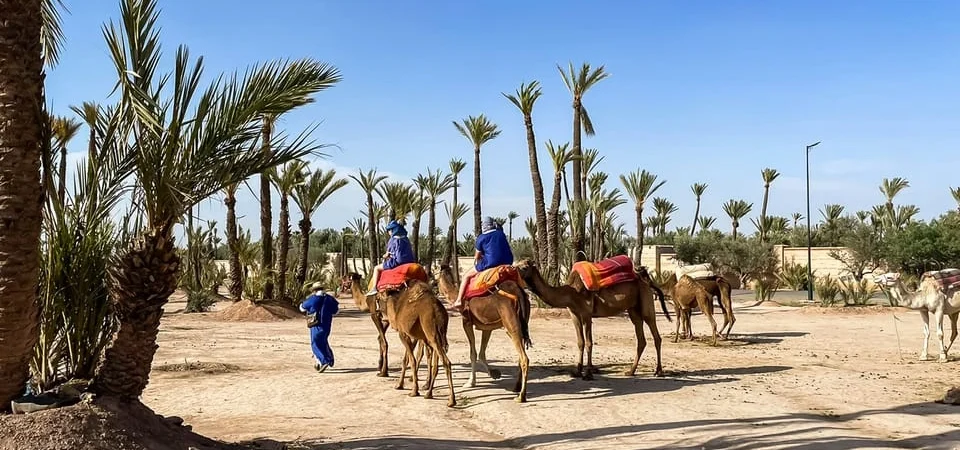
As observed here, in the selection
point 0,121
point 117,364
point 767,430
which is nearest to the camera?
point 0,121


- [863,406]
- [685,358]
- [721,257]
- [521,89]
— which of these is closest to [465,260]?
[721,257]

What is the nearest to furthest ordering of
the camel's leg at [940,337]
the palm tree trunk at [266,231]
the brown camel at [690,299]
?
the camel's leg at [940,337]
the brown camel at [690,299]
the palm tree trunk at [266,231]

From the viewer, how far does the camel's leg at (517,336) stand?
8.97 m

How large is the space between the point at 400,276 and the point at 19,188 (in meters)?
5.62

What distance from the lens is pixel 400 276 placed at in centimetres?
1041

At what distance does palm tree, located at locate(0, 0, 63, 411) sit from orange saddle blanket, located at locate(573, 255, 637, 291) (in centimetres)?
739

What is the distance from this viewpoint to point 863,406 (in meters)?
8.91

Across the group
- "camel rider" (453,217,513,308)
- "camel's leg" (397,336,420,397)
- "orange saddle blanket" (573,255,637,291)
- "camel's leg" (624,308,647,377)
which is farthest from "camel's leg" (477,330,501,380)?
"camel's leg" (624,308,647,377)

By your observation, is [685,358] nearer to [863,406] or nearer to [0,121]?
[863,406]

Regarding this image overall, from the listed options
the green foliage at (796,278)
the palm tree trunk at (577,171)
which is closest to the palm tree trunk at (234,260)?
the palm tree trunk at (577,171)

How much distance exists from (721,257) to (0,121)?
1937 inches

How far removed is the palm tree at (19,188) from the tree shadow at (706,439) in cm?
207

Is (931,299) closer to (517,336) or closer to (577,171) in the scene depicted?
(517,336)

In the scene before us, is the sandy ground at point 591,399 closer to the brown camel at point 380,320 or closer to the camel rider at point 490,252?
the brown camel at point 380,320
